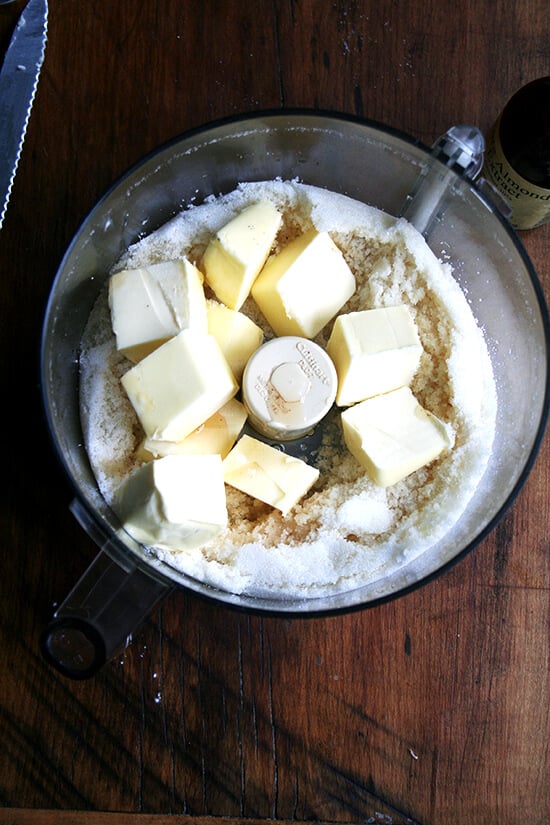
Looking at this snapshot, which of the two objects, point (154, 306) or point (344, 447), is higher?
point (154, 306)

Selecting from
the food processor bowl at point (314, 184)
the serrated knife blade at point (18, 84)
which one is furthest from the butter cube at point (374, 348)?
the serrated knife blade at point (18, 84)

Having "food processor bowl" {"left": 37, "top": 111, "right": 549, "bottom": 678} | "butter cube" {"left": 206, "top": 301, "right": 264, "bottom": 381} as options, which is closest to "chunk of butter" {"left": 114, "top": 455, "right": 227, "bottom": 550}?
"food processor bowl" {"left": 37, "top": 111, "right": 549, "bottom": 678}

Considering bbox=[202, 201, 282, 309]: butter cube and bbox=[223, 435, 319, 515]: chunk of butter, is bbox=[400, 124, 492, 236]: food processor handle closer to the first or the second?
bbox=[202, 201, 282, 309]: butter cube

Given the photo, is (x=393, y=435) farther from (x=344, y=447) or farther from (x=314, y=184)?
(x=314, y=184)

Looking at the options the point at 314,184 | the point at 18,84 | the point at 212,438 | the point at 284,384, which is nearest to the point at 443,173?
the point at 314,184

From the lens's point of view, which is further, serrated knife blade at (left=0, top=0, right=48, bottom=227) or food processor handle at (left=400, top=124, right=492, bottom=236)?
serrated knife blade at (left=0, top=0, right=48, bottom=227)

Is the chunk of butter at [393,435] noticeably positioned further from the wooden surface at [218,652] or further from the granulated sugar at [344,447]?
the wooden surface at [218,652]

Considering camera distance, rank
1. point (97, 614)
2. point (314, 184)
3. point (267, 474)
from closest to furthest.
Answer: point (97, 614), point (267, 474), point (314, 184)

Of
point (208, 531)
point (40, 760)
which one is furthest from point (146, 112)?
point (40, 760)
